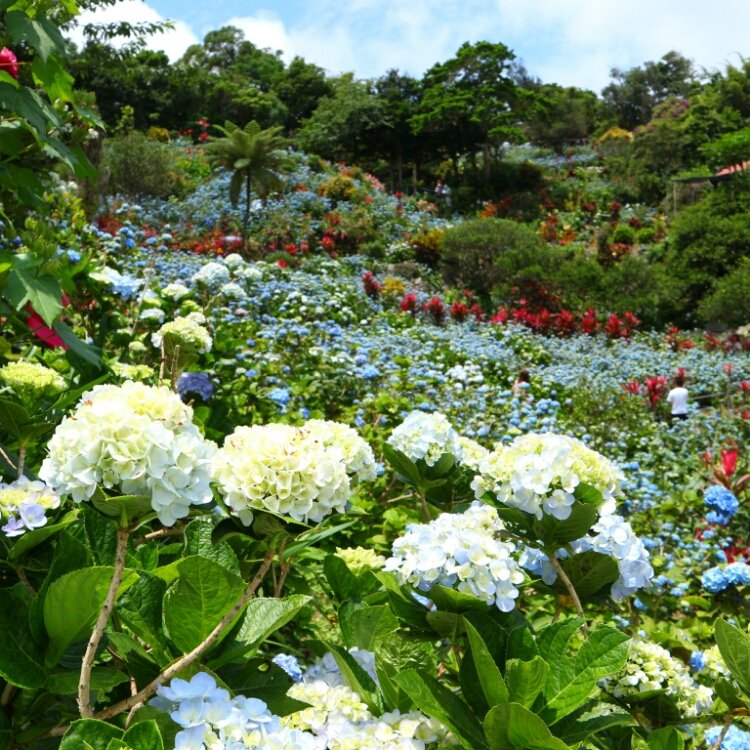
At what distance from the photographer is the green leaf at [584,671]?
803 mm

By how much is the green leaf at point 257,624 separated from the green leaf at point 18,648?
7.4 inches

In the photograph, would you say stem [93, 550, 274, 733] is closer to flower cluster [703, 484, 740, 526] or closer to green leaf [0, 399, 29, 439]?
green leaf [0, 399, 29, 439]

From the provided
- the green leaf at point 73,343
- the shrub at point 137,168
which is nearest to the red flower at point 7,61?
the green leaf at point 73,343

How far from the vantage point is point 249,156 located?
12.9 m

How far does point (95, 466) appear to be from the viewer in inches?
29.7

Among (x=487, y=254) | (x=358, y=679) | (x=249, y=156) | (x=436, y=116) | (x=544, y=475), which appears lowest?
(x=358, y=679)

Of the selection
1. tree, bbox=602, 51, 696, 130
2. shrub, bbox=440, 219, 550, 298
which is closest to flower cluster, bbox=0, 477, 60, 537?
shrub, bbox=440, 219, 550, 298

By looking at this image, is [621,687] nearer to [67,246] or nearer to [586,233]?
[67,246]

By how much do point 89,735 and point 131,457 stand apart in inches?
10.2

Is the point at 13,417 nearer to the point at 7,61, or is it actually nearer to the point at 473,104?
the point at 7,61

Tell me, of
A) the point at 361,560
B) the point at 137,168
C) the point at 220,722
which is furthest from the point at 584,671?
the point at 137,168

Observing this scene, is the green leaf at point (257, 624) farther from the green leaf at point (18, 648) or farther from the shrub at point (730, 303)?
the shrub at point (730, 303)

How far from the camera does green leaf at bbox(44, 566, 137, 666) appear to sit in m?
0.71

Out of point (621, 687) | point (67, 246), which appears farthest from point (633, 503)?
point (67, 246)
